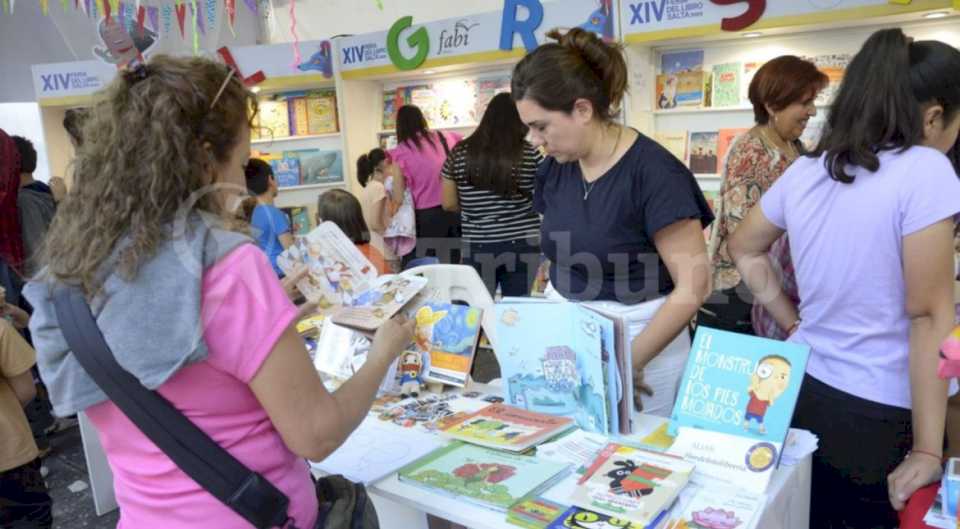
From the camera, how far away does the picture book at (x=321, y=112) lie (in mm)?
5680

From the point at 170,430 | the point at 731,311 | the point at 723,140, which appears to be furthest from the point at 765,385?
the point at 723,140

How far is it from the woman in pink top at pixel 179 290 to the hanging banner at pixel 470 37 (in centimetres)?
339

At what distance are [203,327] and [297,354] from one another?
12 centimetres

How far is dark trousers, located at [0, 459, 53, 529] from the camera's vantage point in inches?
77.9

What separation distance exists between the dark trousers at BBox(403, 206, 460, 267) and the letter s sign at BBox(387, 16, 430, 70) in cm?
123

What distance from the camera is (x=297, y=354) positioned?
0.92m

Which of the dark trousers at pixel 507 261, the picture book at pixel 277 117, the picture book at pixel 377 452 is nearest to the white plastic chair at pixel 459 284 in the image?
the picture book at pixel 377 452

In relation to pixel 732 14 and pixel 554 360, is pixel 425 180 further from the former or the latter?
pixel 554 360

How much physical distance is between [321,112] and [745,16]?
3.48 m

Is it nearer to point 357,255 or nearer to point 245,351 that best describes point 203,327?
point 245,351

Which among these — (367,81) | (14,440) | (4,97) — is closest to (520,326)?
(14,440)

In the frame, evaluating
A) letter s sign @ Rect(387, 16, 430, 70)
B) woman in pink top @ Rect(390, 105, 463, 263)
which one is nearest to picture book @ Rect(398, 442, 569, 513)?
woman in pink top @ Rect(390, 105, 463, 263)

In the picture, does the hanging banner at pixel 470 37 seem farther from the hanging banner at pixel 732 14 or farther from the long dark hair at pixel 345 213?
the long dark hair at pixel 345 213

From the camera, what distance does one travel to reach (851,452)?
1328mm
